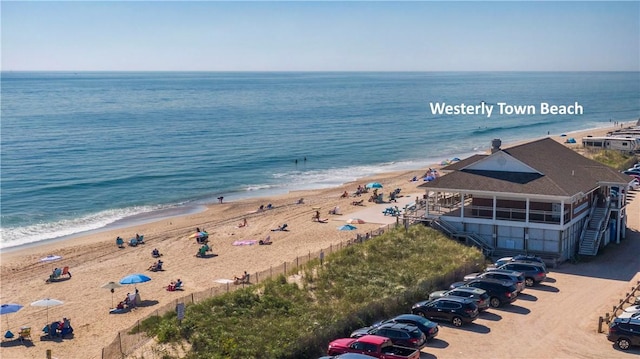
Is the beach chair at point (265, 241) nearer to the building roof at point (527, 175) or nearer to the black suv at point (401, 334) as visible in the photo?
the building roof at point (527, 175)

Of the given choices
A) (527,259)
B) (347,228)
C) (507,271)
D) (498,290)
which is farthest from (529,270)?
(347,228)

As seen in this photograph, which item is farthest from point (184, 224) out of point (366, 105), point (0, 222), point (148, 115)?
point (366, 105)

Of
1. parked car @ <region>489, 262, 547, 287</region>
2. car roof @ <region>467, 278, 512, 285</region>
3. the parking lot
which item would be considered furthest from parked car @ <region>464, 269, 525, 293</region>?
parked car @ <region>489, 262, 547, 287</region>

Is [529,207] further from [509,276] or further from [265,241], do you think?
[265,241]

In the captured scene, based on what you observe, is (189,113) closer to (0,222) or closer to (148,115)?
(148,115)

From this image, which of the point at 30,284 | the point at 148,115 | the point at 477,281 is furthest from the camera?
the point at 148,115

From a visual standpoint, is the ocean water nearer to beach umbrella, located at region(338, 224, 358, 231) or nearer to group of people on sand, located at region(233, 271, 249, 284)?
beach umbrella, located at region(338, 224, 358, 231)
